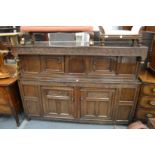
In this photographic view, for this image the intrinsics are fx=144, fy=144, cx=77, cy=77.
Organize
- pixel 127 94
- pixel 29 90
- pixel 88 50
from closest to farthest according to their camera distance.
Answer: pixel 88 50 < pixel 127 94 < pixel 29 90

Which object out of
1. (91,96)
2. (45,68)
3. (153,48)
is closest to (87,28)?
(45,68)

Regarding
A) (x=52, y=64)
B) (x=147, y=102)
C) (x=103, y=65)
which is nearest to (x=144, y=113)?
(x=147, y=102)

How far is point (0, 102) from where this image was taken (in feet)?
6.04

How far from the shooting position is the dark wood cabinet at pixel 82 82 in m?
1.57

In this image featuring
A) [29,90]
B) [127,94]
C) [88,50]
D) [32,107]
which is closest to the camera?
[88,50]

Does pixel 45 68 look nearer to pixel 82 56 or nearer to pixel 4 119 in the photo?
pixel 82 56

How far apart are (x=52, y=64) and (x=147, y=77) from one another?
45.7 inches

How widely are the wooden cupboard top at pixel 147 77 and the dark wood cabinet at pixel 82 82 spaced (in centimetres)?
12

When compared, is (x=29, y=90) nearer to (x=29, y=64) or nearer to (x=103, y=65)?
(x=29, y=64)

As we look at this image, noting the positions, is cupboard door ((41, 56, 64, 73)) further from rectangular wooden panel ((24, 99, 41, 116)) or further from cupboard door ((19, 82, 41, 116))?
rectangular wooden panel ((24, 99, 41, 116))

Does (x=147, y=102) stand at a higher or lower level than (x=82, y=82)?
lower

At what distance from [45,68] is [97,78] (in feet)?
2.06

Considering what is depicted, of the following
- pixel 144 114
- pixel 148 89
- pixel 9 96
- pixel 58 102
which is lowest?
pixel 144 114

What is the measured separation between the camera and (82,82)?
1692 mm
